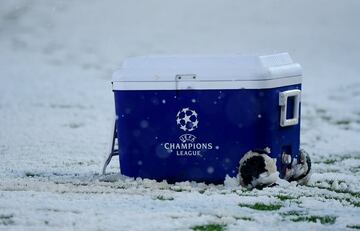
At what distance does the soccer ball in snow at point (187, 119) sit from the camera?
701 centimetres

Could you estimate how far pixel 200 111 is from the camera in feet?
23.0

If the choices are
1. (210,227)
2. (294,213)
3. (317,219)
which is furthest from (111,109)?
(210,227)

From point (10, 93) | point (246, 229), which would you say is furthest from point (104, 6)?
point (246, 229)

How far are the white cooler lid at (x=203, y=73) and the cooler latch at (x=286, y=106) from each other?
91 mm

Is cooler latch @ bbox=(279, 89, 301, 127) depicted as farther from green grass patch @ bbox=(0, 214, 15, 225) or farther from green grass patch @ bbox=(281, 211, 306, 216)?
green grass patch @ bbox=(0, 214, 15, 225)

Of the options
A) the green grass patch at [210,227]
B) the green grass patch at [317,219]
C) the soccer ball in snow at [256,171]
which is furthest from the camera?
the soccer ball in snow at [256,171]

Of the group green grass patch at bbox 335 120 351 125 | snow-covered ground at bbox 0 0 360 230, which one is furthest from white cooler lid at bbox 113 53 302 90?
green grass patch at bbox 335 120 351 125

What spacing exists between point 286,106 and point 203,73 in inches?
30.0

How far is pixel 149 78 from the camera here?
7.05m

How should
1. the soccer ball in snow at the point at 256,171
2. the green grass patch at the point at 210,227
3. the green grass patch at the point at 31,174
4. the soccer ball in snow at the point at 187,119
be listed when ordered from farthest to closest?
the green grass patch at the point at 31,174 < the soccer ball in snow at the point at 187,119 < the soccer ball in snow at the point at 256,171 < the green grass patch at the point at 210,227

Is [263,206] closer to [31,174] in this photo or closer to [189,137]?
[189,137]

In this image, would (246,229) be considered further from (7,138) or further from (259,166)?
(7,138)

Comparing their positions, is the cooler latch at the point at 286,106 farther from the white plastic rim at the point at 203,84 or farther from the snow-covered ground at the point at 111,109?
the snow-covered ground at the point at 111,109

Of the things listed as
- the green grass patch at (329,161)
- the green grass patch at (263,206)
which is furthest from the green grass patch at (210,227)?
the green grass patch at (329,161)
